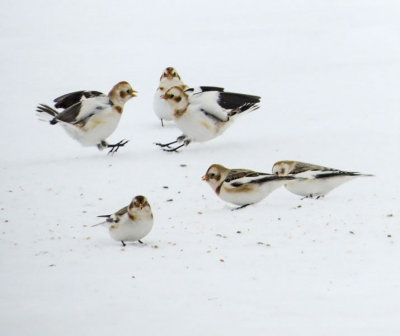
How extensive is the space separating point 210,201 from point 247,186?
68 centimetres

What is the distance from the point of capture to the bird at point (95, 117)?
1102cm

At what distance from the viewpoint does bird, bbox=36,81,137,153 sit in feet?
36.1

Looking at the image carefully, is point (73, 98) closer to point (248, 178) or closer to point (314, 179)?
point (248, 178)

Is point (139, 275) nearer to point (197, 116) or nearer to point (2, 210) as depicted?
point (2, 210)

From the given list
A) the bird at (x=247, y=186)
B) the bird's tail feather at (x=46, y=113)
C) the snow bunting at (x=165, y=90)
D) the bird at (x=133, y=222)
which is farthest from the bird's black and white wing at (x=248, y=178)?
the snow bunting at (x=165, y=90)

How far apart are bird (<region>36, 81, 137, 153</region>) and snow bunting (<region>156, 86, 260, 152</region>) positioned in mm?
526

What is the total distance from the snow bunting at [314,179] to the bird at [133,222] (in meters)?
1.81

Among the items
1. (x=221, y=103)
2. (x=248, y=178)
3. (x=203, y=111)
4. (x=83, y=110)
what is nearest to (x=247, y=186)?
(x=248, y=178)

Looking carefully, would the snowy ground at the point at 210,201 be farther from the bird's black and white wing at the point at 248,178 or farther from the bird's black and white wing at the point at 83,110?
the bird's black and white wing at the point at 83,110

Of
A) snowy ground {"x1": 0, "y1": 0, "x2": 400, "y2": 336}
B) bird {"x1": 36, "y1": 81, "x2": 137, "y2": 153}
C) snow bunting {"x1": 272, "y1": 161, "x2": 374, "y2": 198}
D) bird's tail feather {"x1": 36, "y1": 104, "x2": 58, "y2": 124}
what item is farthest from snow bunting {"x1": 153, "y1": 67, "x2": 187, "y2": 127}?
snow bunting {"x1": 272, "y1": 161, "x2": 374, "y2": 198}

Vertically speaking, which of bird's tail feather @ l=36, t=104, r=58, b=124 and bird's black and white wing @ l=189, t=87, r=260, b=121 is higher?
bird's black and white wing @ l=189, t=87, r=260, b=121

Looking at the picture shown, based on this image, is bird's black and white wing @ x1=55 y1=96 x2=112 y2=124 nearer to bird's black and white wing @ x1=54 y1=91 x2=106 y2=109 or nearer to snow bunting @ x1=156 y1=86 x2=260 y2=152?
bird's black and white wing @ x1=54 y1=91 x2=106 y2=109

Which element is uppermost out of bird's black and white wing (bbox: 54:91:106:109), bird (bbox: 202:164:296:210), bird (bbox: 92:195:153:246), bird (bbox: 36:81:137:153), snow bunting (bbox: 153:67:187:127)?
snow bunting (bbox: 153:67:187:127)

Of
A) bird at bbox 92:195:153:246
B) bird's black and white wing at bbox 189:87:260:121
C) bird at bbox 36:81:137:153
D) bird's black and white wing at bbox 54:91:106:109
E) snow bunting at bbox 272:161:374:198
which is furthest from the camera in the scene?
bird's black and white wing at bbox 54:91:106:109
